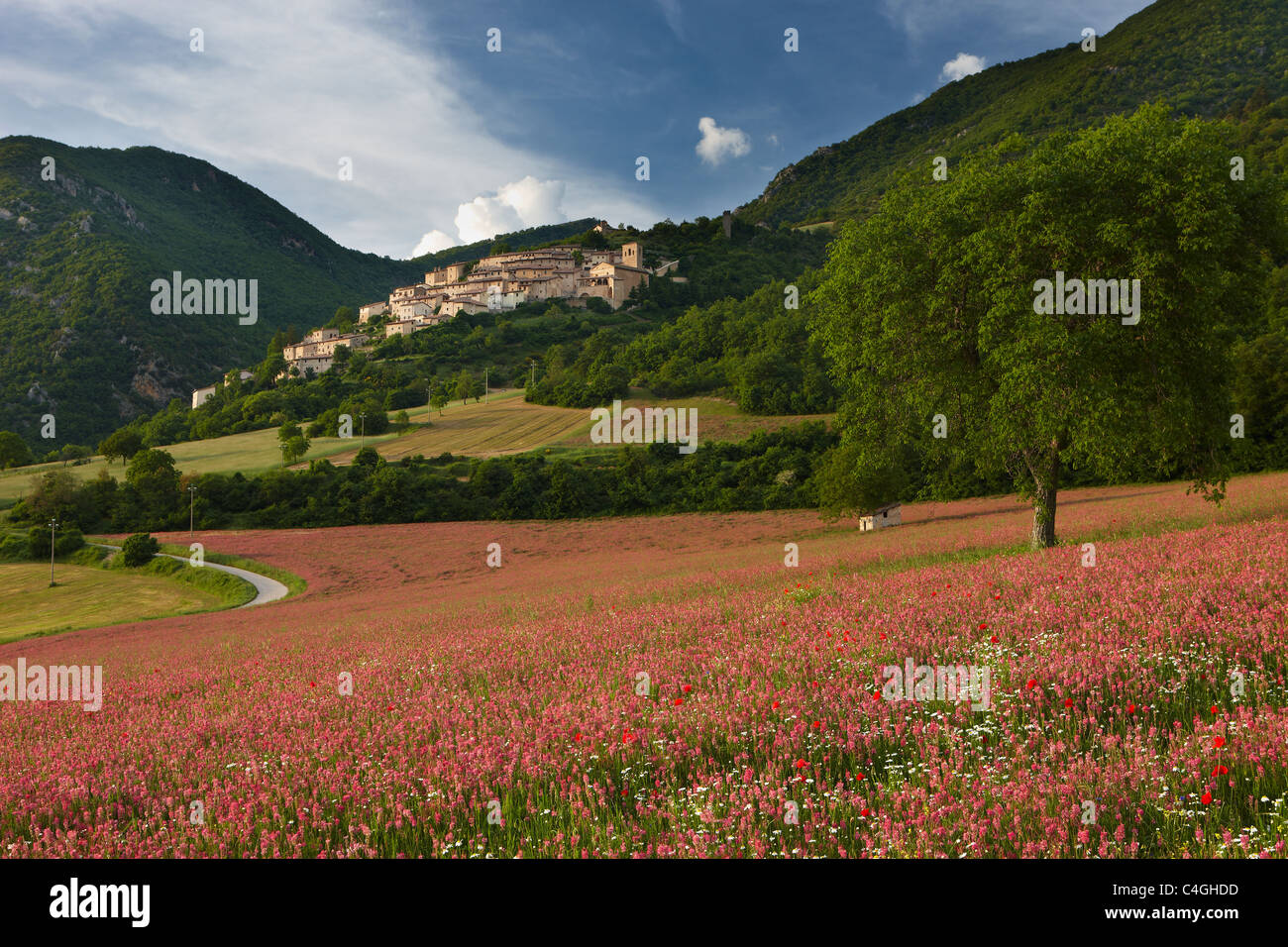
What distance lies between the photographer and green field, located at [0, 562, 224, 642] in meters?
39.0

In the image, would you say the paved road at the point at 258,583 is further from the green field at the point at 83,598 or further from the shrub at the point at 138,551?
the green field at the point at 83,598

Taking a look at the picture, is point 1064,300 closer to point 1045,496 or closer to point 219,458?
point 1045,496

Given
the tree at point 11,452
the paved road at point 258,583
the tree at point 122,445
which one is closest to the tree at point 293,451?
the tree at point 122,445

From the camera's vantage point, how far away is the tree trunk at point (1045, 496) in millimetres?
19875

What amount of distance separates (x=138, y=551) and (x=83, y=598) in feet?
37.0

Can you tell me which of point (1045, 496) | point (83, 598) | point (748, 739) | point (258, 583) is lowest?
point (83, 598)

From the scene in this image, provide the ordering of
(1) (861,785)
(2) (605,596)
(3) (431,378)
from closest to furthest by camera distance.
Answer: (1) (861,785) → (2) (605,596) → (3) (431,378)

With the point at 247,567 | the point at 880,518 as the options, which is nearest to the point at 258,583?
the point at 247,567

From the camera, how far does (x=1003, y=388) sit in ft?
59.3

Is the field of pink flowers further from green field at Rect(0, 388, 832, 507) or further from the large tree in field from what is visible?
green field at Rect(0, 388, 832, 507)

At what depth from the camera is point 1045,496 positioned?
20.3 m
